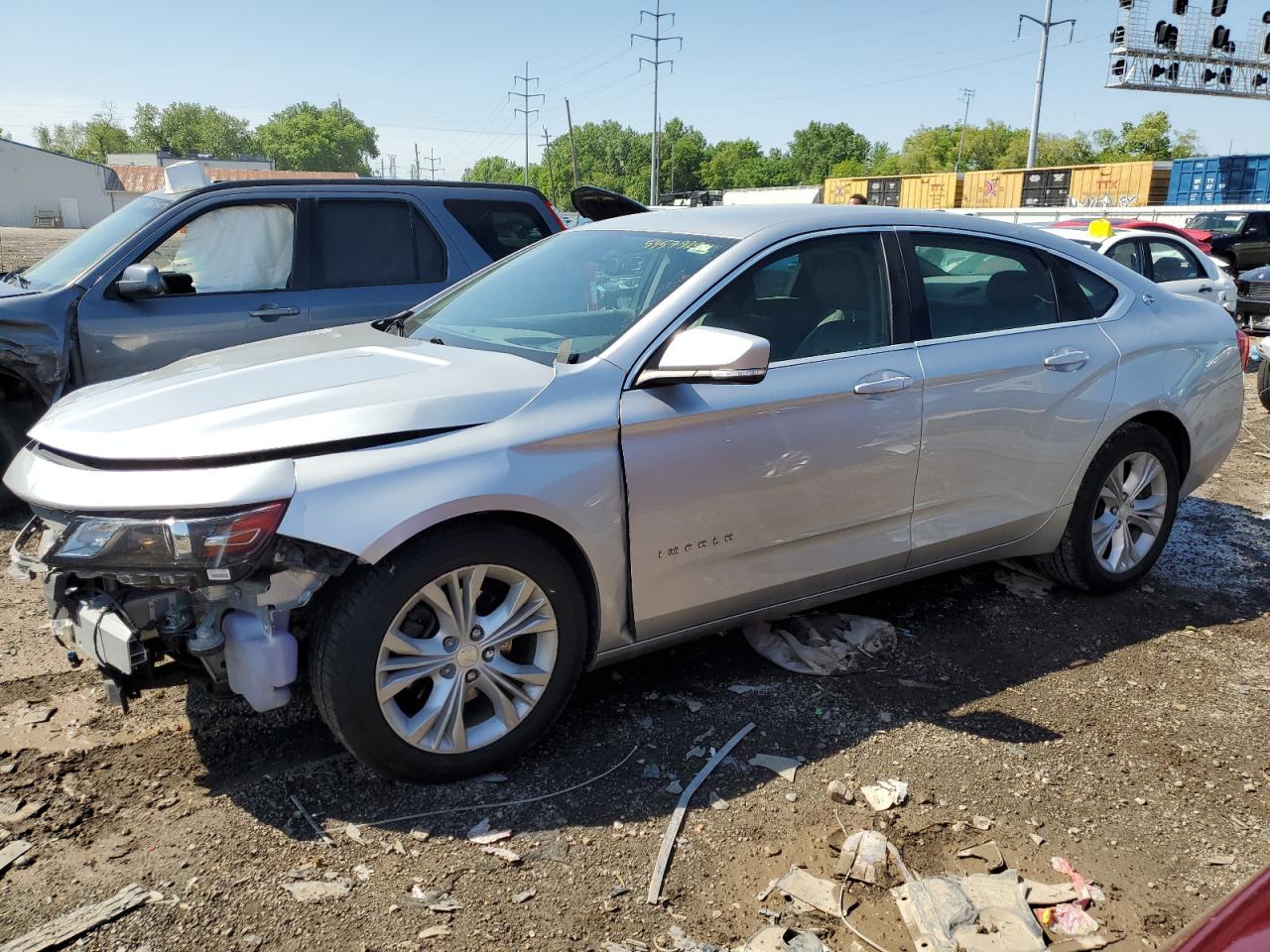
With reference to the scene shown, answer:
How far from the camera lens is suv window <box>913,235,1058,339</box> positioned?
3.86 m

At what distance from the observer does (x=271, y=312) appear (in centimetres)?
575

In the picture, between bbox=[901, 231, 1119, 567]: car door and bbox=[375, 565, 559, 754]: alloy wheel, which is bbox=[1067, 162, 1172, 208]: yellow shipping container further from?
bbox=[375, 565, 559, 754]: alloy wheel

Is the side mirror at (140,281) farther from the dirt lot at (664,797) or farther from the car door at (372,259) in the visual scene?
the dirt lot at (664,797)

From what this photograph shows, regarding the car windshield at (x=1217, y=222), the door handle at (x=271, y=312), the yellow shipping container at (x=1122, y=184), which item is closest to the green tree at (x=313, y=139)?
the yellow shipping container at (x=1122, y=184)

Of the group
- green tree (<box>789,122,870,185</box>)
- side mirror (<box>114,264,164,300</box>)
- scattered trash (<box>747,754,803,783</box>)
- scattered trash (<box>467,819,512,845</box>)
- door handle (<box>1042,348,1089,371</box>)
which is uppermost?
green tree (<box>789,122,870,185</box>)

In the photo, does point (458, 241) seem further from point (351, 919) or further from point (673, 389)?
point (351, 919)

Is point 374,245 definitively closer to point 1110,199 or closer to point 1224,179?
point 1224,179

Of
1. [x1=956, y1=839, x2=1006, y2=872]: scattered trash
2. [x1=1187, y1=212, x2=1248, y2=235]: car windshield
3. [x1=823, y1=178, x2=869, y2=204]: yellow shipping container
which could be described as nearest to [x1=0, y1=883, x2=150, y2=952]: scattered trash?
[x1=956, y1=839, x2=1006, y2=872]: scattered trash

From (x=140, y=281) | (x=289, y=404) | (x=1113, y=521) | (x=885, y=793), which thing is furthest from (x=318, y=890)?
(x=140, y=281)

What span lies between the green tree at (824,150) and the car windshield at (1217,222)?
117251 millimetres

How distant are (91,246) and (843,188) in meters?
55.5

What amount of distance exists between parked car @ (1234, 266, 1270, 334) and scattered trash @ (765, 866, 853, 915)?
11772 millimetres

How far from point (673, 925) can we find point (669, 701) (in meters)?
1.13

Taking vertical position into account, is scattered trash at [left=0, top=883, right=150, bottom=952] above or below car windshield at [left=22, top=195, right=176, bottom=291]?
below
